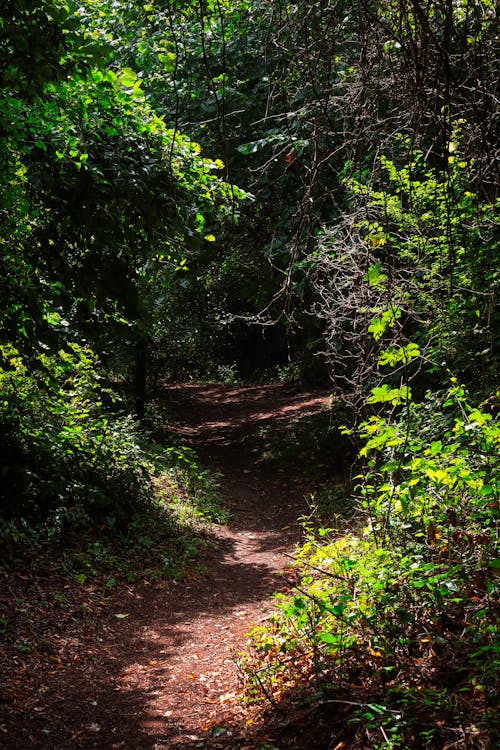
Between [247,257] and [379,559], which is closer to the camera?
[379,559]

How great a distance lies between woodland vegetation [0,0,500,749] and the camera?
3070 millimetres

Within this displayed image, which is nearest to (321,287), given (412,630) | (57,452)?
(412,630)

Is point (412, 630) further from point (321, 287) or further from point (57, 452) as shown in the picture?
point (57, 452)

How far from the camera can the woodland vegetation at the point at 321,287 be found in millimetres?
3070

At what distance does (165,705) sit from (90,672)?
80 centimetres

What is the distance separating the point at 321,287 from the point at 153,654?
3220mm

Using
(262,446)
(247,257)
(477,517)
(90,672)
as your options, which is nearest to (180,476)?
(262,446)

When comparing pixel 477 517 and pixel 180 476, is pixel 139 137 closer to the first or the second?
pixel 477 517

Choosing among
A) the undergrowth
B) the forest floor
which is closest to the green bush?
the forest floor

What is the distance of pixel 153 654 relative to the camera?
5.23 m

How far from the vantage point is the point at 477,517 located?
12.0 feet

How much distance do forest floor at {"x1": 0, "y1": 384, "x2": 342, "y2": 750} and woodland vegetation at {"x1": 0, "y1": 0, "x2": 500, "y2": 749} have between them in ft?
1.15

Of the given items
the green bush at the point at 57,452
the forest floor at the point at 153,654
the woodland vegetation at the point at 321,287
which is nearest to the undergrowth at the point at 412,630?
the woodland vegetation at the point at 321,287

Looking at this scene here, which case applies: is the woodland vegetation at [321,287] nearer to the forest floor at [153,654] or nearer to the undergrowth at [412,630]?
the undergrowth at [412,630]
